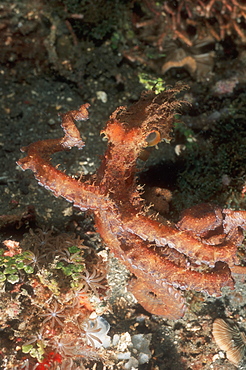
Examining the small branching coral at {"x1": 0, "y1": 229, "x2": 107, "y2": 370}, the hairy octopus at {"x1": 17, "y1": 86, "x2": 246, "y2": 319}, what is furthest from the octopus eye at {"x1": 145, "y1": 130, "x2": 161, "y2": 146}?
the small branching coral at {"x1": 0, "y1": 229, "x2": 107, "y2": 370}

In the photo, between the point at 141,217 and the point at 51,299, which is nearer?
the point at 141,217

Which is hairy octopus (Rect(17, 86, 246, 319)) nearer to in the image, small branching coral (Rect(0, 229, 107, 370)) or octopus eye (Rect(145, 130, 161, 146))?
octopus eye (Rect(145, 130, 161, 146))

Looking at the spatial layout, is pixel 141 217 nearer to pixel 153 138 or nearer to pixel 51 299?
pixel 153 138

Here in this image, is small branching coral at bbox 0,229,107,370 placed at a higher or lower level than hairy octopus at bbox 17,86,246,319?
lower

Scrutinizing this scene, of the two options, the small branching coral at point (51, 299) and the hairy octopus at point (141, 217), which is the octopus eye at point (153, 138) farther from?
the small branching coral at point (51, 299)

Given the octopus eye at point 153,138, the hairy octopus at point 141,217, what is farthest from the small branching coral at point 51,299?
the octopus eye at point 153,138

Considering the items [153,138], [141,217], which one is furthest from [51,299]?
[153,138]

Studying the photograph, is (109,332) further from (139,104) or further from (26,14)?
(26,14)
